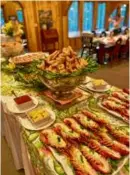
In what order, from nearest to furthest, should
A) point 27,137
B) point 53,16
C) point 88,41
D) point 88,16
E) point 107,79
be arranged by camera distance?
1. point 27,137
2. point 107,79
3. point 88,41
4. point 53,16
5. point 88,16

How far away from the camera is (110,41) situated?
5105 millimetres

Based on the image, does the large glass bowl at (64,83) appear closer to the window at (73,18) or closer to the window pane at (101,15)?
the window at (73,18)

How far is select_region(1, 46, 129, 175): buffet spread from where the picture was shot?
0.88 meters

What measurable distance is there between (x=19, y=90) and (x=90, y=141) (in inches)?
37.8

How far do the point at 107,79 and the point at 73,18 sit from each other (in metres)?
3.92

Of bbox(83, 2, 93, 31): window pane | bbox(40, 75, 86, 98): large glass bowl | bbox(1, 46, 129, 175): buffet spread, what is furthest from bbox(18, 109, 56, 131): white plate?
bbox(83, 2, 93, 31): window pane

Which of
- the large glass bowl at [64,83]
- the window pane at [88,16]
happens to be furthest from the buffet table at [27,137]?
the window pane at [88,16]

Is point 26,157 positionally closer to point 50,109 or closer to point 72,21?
point 50,109

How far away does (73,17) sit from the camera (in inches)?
281

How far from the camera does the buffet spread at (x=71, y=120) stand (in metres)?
0.88

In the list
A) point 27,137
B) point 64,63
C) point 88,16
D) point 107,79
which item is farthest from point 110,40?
point 27,137

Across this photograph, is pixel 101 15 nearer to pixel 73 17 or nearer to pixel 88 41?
pixel 73 17

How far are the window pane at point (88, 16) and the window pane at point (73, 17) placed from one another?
36 centimetres

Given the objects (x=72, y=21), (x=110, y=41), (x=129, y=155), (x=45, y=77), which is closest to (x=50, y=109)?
(x=45, y=77)
